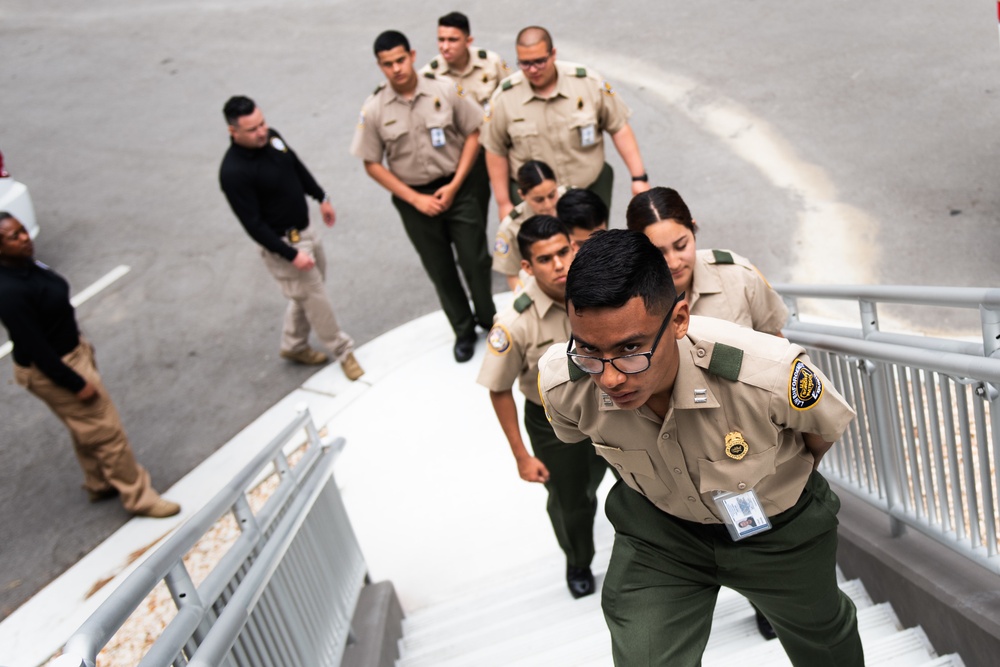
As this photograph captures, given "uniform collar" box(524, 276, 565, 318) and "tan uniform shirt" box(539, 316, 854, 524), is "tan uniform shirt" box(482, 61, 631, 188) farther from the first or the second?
"tan uniform shirt" box(539, 316, 854, 524)

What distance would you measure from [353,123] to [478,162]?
4.43m

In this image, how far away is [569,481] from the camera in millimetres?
4023

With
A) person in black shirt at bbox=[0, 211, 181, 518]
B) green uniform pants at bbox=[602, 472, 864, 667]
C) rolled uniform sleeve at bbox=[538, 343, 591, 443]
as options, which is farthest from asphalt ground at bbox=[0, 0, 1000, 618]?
green uniform pants at bbox=[602, 472, 864, 667]

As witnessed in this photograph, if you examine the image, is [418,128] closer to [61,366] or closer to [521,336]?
[61,366]

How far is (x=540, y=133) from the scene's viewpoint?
5887 mm

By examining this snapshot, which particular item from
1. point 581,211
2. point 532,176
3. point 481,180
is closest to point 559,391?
point 581,211

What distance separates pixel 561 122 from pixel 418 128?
848mm

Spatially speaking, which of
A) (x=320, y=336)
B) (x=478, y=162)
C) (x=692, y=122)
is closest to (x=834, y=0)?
(x=692, y=122)

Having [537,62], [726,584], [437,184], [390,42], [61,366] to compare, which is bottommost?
[726,584]

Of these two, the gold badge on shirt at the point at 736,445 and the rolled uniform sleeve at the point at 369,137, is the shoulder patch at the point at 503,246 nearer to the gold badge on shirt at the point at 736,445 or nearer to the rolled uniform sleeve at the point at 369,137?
the rolled uniform sleeve at the point at 369,137

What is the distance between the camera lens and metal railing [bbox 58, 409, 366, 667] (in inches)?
90.4

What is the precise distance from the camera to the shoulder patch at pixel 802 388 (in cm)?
239

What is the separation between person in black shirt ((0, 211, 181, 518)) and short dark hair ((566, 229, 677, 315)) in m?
3.84

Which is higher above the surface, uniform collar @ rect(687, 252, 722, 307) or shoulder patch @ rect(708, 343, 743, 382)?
shoulder patch @ rect(708, 343, 743, 382)
